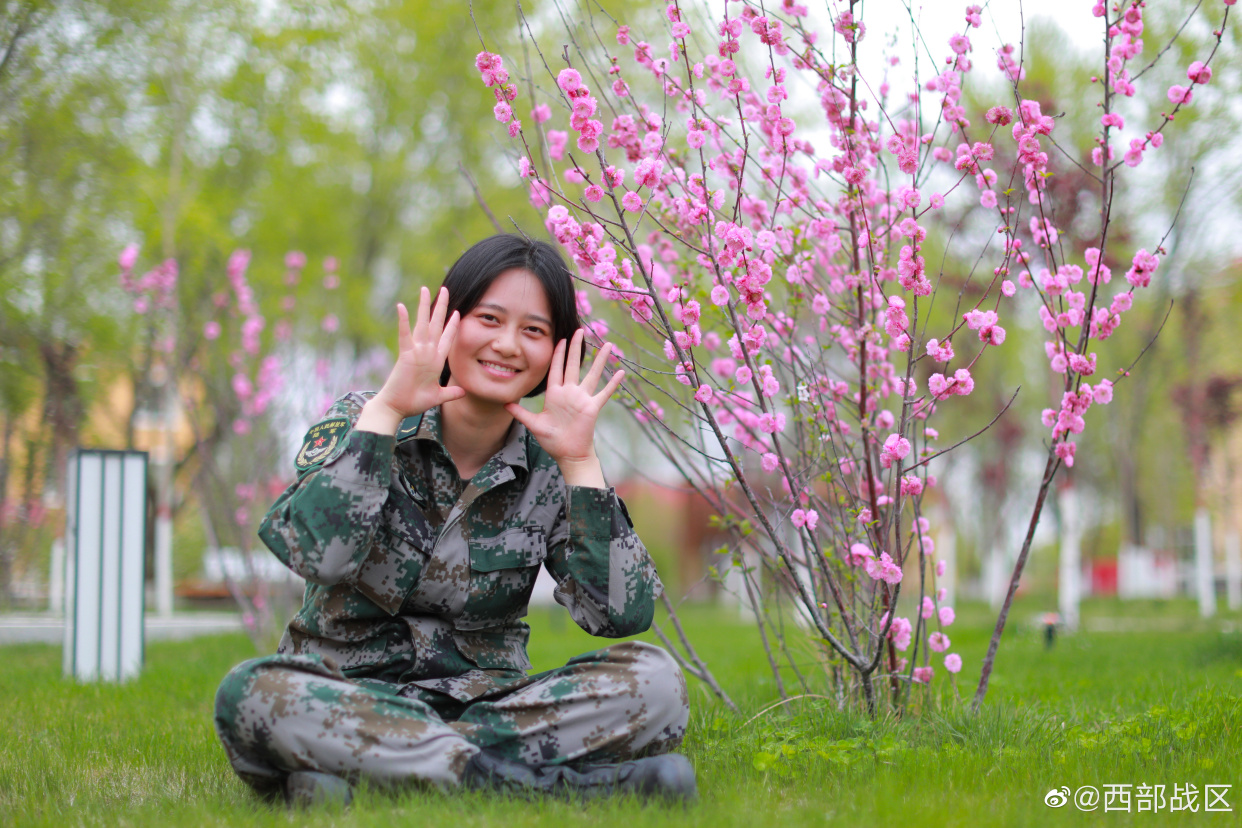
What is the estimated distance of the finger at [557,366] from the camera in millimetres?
2354

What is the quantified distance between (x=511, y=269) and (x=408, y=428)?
485 millimetres

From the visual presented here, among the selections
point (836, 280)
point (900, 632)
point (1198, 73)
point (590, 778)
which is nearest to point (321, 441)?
point (590, 778)

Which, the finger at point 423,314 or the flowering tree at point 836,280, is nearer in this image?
the finger at point 423,314

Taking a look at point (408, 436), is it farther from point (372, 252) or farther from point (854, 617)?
point (372, 252)

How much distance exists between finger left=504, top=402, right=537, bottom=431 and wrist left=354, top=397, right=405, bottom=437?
0.29 meters

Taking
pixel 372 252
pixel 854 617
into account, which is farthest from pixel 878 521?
pixel 372 252

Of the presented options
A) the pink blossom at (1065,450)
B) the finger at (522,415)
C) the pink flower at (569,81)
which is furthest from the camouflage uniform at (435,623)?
the pink blossom at (1065,450)

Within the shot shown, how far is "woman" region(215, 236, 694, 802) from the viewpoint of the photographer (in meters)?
1.97

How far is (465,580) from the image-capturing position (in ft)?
7.44

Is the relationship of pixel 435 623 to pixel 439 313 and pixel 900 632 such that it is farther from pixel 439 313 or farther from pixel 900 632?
pixel 900 632

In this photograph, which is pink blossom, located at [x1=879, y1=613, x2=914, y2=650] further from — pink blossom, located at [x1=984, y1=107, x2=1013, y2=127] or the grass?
pink blossom, located at [x1=984, y1=107, x2=1013, y2=127]

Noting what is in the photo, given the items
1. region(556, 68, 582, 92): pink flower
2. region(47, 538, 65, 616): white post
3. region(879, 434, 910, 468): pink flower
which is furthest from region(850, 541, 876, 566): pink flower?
region(47, 538, 65, 616): white post

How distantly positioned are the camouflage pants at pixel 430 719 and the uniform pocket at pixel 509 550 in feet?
0.92

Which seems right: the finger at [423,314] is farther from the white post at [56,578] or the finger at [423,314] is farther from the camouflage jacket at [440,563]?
the white post at [56,578]
